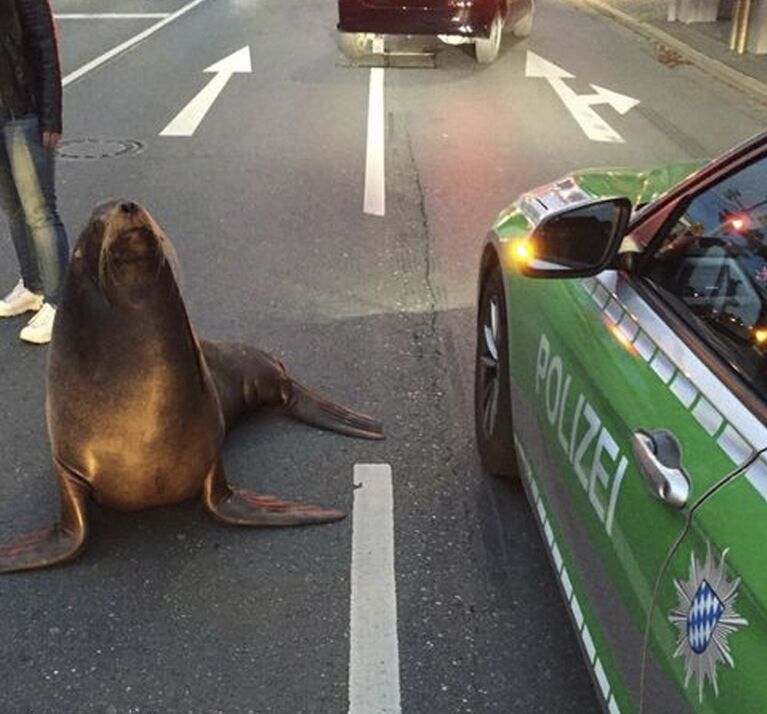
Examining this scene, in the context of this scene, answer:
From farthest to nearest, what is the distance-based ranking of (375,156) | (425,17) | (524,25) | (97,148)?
(524,25), (425,17), (97,148), (375,156)

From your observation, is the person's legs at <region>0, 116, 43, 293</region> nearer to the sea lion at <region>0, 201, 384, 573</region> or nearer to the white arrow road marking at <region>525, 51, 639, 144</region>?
the sea lion at <region>0, 201, 384, 573</region>

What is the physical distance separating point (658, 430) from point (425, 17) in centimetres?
1165

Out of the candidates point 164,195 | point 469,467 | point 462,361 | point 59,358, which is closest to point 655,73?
point 164,195

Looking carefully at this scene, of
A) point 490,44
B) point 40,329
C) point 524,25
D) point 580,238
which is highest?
point 580,238

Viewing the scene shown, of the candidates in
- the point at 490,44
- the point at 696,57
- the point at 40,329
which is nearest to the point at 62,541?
the point at 40,329

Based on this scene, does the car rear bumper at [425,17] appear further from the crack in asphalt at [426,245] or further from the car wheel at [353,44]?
the crack in asphalt at [426,245]

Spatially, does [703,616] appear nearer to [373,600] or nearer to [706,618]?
[706,618]

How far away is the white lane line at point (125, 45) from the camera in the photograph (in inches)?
511

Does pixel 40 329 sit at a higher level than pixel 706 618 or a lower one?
lower

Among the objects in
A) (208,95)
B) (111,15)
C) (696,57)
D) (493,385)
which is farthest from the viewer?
(111,15)

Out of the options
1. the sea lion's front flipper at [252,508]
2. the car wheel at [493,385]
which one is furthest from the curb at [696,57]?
the sea lion's front flipper at [252,508]

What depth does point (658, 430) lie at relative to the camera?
210cm

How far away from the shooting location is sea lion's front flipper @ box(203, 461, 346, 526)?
361 cm

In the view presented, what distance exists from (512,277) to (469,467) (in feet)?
2.97
